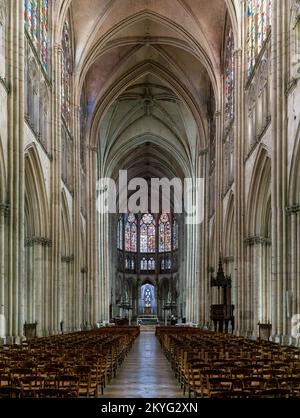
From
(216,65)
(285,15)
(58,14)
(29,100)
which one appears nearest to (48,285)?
(29,100)

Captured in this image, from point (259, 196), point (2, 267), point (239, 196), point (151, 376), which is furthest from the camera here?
point (239, 196)

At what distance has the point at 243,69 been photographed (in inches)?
1515

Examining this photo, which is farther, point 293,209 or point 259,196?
point 259,196

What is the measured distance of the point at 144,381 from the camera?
1838 cm

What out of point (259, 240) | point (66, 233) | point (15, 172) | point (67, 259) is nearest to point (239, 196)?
point (259, 240)

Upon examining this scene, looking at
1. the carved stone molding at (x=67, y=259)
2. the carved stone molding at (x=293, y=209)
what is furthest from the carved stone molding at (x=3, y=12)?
the carved stone molding at (x=67, y=259)

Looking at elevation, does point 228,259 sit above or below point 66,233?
below

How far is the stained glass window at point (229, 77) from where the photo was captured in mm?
44384

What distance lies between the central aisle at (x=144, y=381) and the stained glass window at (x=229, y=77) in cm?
2319

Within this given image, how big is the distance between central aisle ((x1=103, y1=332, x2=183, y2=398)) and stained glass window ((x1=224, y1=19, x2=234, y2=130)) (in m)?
23.2

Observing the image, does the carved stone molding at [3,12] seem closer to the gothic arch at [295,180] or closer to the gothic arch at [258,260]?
the gothic arch at [295,180]

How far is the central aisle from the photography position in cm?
1541

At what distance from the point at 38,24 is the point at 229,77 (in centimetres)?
1603

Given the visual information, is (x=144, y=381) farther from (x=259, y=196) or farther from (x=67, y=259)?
(x=67, y=259)
